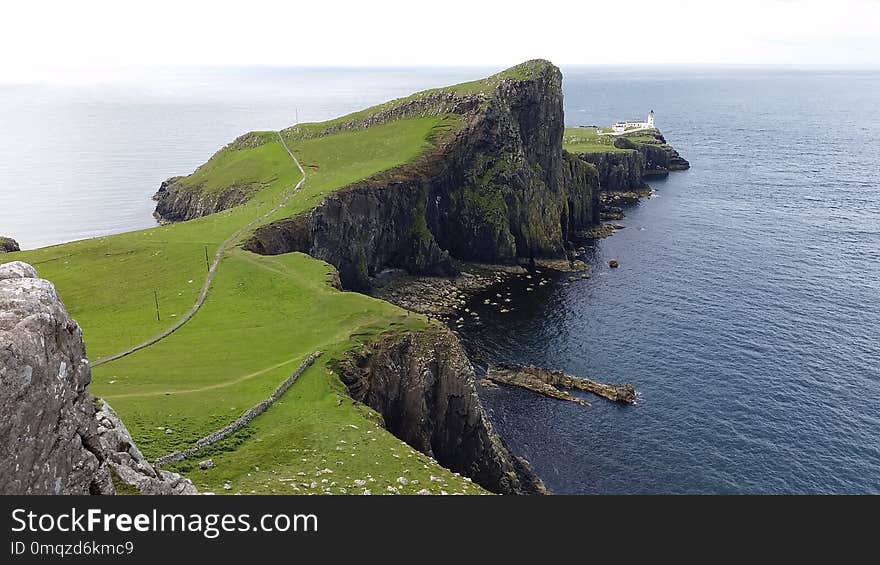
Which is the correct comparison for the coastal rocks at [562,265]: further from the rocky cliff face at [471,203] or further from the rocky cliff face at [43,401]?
the rocky cliff face at [43,401]

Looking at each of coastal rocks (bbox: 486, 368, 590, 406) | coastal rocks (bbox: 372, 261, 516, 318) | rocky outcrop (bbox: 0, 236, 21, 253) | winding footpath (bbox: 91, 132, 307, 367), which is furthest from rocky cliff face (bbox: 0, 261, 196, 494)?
rocky outcrop (bbox: 0, 236, 21, 253)

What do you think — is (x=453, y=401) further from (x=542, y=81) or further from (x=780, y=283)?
(x=542, y=81)

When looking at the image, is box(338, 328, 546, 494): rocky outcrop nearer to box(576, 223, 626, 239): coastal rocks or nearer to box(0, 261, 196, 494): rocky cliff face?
box(0, 261, 196, 494): rocky cliff face

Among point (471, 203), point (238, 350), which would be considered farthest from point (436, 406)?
point (471, 203)

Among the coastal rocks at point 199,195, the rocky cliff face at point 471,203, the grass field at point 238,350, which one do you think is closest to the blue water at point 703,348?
the coastal rocks at point 199,195

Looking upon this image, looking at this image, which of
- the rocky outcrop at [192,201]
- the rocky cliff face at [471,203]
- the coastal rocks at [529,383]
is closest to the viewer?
the coastal rocks at [529,383]
